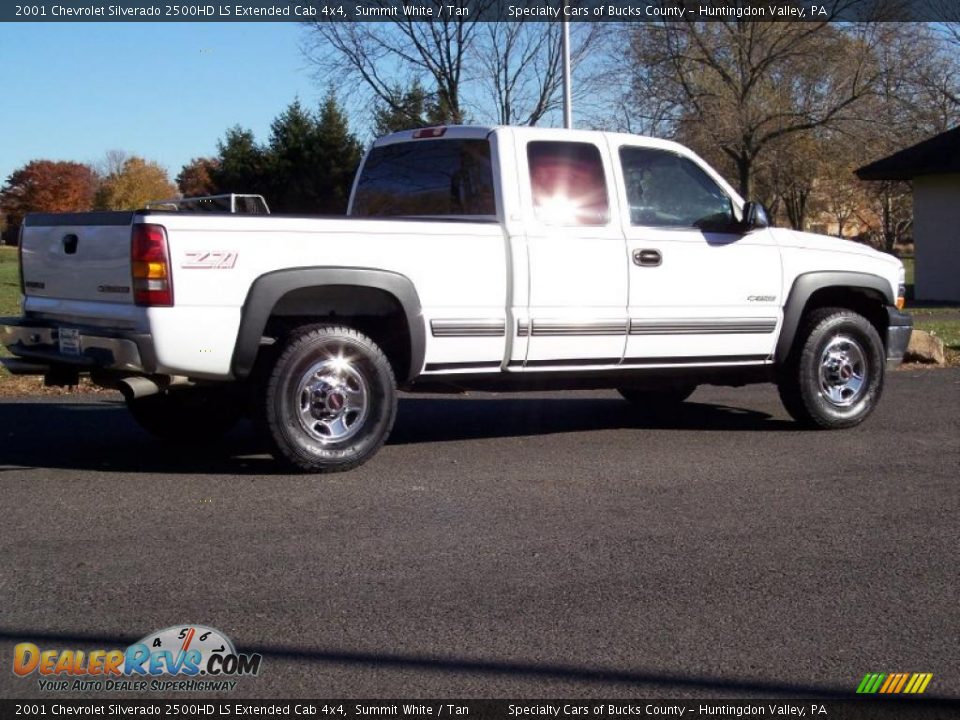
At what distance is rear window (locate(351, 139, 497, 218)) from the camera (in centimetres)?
786

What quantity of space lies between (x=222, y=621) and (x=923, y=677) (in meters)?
2.52

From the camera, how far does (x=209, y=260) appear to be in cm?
650

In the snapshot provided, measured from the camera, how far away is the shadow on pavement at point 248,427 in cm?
752

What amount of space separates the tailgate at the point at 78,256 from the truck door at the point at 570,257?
2.42 metres

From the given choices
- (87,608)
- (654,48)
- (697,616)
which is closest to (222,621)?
(87,608)

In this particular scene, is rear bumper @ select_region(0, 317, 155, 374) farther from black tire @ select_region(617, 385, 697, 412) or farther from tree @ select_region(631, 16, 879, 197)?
tree @ select_region(631, 16, 879, 197)

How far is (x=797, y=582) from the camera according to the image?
16.7ft

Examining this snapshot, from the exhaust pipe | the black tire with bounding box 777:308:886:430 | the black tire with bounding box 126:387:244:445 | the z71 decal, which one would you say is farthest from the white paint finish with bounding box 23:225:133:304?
the black tire with bounding box 777:308:886:430

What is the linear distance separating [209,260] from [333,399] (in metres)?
1.11

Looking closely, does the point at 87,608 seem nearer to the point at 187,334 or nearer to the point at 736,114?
the point at 187,334

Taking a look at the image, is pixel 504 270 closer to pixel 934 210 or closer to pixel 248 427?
pixel 248 427

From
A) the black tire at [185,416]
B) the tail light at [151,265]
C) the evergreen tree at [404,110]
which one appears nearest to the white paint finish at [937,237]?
the evergreen tree at [404,110]

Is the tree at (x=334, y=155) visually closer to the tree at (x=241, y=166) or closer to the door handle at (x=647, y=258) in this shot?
the tree at (x=241, y=166)

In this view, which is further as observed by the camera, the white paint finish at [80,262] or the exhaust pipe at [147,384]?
the exhaust pipe at [147,384]
